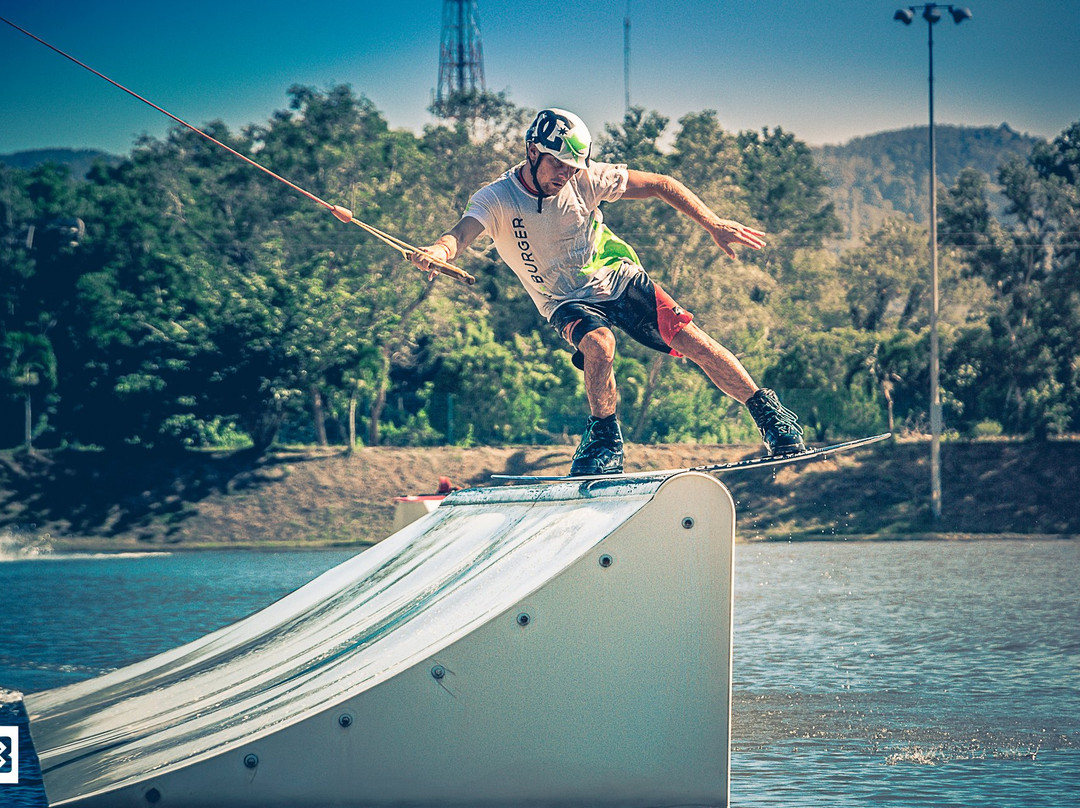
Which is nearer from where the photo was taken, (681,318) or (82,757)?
(82,757)

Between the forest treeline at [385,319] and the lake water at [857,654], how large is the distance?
13687 mm

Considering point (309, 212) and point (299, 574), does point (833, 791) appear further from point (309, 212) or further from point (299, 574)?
point (309, 212)

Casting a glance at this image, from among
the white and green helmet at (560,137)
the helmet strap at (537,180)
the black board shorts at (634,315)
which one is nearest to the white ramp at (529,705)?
the black board shorts at (634,315)

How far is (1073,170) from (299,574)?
3189cm

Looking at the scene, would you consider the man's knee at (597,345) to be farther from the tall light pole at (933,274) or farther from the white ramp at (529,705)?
the tall light pole at (933,274)

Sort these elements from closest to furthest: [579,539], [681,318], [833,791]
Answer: [579,539]
[833,791]
[681,318]

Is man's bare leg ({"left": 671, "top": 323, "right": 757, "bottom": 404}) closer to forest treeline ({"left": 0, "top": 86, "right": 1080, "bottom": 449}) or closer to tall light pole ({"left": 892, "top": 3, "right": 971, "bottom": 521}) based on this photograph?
tall light pole ({"left": 892, "top": 3, "right": 971, "bottom": 521})

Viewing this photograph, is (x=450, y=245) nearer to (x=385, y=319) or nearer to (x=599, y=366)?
(x=599, y=366)

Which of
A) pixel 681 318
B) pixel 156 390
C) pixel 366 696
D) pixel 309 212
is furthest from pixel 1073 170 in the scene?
pixel 366 696

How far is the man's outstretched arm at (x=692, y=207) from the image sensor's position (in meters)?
7.40

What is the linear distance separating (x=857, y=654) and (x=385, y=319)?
1151 inches

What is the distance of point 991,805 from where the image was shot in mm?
6082

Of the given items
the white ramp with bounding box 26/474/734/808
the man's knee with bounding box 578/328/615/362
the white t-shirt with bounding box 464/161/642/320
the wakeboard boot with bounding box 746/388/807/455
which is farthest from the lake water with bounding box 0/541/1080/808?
the white t-shirt with bounding box 464/161/642/320

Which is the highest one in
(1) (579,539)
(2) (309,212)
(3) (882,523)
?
(2) (309,212)
